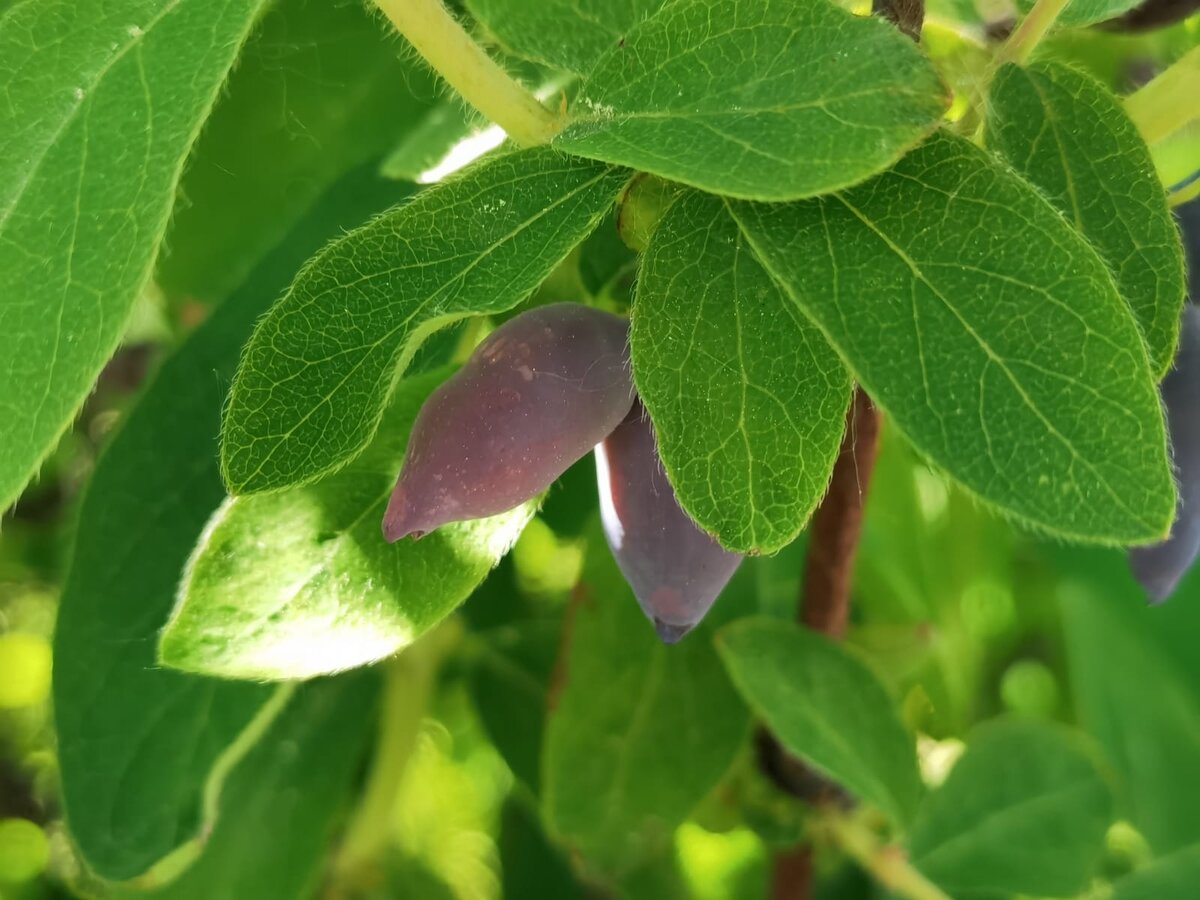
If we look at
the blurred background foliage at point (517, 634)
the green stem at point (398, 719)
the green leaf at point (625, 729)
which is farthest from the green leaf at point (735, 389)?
the green stem at point (398, 719)

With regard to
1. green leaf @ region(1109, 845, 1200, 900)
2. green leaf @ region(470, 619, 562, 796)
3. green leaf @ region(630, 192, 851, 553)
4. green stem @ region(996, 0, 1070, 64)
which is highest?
green leaf @ region(630, 192, 851, 553)

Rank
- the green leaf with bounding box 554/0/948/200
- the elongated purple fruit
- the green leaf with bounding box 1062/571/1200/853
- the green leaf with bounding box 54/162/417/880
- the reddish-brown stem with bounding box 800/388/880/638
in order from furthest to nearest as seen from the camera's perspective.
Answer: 1. the green leaf with bounding box 1062/571/1200/853
2. the green leaf with bounding box 54/162/417/880
3. the reddish-brown stem with bounding box 800/388/880/638
4. the elongated purple fruit
5. the green leaf with bounding box 554/0/948/200

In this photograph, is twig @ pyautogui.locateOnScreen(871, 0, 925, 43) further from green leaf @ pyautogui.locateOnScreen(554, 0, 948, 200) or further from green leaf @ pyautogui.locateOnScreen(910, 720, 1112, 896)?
green leaf @ pyautogui.locateOnScreen(910, 720, 1112, 896)

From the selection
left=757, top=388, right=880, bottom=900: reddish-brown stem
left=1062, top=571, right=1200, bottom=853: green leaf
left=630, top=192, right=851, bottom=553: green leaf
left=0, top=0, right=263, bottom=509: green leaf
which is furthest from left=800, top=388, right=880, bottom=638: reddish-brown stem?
left=1062, top=571, right=1200, bottom=853: green leaf

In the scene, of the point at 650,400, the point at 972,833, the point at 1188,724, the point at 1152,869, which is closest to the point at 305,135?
the point at 650,400

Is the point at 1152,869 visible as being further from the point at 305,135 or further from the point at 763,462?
Answer: the point at 305,135

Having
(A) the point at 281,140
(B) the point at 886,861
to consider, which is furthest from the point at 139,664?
(B) the point at 886,861

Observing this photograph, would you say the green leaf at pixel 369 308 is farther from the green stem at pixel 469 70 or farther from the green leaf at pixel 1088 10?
the green leaf at pixel 1088 10
